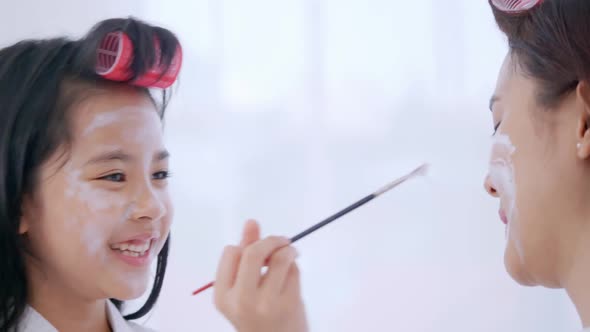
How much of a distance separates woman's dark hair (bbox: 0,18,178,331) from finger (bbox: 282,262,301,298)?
1.19ft

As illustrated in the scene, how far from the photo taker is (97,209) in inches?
35.9

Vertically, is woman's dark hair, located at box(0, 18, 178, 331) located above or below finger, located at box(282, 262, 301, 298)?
above

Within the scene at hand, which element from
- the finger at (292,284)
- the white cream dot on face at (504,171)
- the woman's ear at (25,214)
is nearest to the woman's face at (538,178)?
the white cream dot on face at (504,171)

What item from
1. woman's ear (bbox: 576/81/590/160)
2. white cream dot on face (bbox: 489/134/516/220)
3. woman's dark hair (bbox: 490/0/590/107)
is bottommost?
white cream dot on face (bbox: 489/134/516/220)

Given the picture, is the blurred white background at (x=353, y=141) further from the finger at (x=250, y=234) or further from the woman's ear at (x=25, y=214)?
the finger at (x=250, y=234)

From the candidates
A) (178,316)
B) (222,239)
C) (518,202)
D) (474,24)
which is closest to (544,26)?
(518,202)

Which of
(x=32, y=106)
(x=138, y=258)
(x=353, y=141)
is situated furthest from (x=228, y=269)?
(x=353, y=141)

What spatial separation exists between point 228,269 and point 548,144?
349mm

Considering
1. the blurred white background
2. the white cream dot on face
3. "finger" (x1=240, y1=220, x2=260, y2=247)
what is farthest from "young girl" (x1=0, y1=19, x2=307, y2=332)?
the blurred white background

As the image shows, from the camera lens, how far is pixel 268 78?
148 centimetres

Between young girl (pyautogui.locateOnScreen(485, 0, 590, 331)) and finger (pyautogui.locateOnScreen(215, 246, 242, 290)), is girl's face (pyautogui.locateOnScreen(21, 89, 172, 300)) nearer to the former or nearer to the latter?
finger (pyautogui.locateOnScreen(215, 246, 242, 290))

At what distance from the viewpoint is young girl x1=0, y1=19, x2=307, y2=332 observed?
912 millimetres

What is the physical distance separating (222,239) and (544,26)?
0.91 meters

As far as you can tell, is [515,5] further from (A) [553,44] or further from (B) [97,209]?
(B) [97,209]
